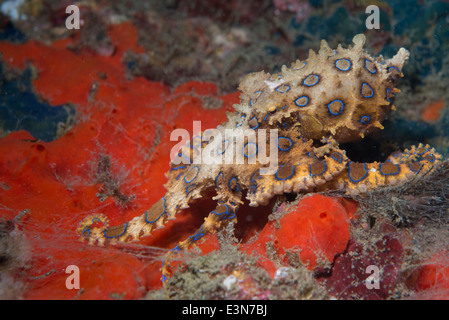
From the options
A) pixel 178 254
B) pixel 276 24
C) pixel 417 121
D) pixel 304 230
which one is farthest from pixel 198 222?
pixel 276 24

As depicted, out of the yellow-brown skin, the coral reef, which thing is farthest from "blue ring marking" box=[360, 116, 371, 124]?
the coral reef

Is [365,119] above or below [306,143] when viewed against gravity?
above

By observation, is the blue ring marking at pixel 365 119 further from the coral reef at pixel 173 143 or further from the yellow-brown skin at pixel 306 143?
the coral reef at pixel 173 143

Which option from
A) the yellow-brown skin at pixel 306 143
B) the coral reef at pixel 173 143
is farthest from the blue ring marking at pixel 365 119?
the coral reef at pixel 173 143

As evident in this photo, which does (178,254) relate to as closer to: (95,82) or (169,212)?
(169,212)

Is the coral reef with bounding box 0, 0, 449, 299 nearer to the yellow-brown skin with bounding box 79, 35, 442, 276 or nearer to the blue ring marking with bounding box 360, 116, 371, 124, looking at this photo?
the yellow-brown skin with bounding box 79, 35, 442, 276

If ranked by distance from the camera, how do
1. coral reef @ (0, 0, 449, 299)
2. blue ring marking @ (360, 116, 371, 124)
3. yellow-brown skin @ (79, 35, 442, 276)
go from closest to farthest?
coral reef @ (0, 0, 449, 299) → yellow-brown skin @ (79, 35, 442, 276) → blue ring marking @ (360, 116, 371, 124)

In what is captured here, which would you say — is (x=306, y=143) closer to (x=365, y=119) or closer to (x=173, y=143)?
(x=365, y=119)

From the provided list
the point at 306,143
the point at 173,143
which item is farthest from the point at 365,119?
the point at 173,143
